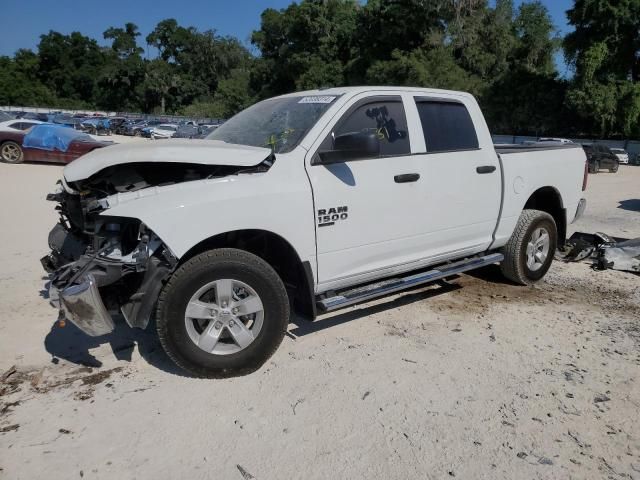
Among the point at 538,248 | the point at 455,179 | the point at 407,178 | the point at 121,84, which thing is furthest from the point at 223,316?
the point at 121,84

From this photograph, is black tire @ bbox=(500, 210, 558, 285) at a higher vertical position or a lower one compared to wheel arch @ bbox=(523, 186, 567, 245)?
lower

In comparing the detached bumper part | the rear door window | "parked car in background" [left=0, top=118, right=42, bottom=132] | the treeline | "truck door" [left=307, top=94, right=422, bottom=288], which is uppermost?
the treeline

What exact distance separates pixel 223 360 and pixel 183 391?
32 centimetres

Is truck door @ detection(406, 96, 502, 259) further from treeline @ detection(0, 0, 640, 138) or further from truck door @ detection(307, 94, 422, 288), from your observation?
treeline @ detection(0, 0, 640, 138)

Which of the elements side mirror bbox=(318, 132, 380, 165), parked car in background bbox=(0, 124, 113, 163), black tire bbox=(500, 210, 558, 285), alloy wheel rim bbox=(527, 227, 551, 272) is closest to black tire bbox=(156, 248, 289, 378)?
side mirror bbox=(318, 132, 380, 165)

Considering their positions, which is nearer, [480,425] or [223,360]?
[480,425]

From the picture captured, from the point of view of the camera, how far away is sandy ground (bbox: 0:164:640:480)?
9.25ft

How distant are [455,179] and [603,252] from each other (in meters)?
3.13

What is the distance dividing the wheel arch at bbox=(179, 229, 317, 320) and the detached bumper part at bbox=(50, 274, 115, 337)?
598 mm

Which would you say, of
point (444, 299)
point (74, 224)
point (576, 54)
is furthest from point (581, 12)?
point (74, 224)

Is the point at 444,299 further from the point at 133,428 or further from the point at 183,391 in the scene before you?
the point at 133,428

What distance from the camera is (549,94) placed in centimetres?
4072

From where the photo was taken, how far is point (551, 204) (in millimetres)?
6059

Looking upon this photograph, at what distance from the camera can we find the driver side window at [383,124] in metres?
4.07
